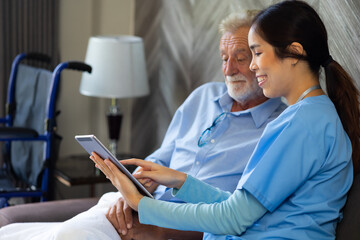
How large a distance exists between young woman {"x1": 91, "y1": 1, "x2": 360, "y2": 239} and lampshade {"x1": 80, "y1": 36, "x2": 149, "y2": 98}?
5.26ft

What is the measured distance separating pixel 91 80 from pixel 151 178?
1.50m

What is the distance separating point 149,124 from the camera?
11.5 ft

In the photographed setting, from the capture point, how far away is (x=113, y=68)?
3059 millimetres

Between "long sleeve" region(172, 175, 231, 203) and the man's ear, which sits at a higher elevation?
the man's ear

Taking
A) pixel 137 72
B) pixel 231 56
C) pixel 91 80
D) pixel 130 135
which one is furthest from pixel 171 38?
pixel 231 56

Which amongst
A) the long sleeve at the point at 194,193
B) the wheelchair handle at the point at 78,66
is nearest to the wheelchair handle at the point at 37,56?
the wheelchair handle at the point at 78,66

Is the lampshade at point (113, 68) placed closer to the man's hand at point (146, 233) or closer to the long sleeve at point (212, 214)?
the man's hand at point (146, 233)

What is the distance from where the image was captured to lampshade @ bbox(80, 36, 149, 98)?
10.0ft

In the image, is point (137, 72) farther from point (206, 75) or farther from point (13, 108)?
point (13, 108)

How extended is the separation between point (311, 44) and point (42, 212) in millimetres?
1295

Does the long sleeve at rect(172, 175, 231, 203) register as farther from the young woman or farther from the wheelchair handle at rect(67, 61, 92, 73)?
the wheelchair handle at rect(67, 61, 92, 73)

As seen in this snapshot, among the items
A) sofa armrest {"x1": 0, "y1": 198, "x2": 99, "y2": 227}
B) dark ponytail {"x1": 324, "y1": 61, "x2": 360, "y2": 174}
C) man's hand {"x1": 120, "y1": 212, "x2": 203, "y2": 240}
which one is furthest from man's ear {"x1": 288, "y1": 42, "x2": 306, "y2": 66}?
sofa armrest {"x1": 0, "y1": 198, "x2": 99, "y2": 227}

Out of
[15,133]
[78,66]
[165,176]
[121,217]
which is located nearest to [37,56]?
[78,66]

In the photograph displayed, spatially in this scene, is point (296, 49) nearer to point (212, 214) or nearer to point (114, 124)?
point (212, 214)
